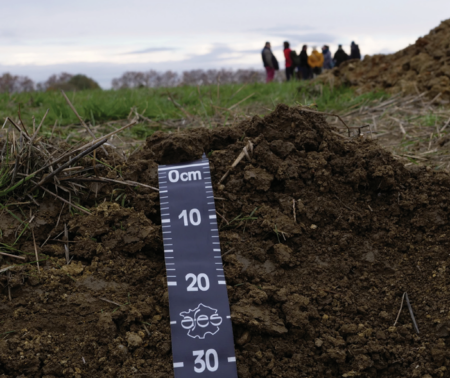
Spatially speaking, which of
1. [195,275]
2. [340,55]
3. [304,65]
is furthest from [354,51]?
[195,275]

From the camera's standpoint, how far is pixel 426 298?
7.16ft

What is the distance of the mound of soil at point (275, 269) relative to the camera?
1.95 metres

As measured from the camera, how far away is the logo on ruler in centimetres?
200

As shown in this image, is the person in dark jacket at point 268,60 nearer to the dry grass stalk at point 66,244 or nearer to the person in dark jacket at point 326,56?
the person in dark jacket at point 326,56

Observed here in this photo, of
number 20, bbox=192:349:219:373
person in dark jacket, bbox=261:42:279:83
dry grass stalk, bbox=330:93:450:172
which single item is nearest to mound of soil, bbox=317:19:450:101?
dry grass stalk, bbox=330:93:450:172

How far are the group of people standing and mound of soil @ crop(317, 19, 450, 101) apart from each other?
5.11 m

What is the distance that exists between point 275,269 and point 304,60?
11.6 meters

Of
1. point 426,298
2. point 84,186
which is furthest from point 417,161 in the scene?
point 84,186

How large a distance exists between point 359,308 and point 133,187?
1.40m

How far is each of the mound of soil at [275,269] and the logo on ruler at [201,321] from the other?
0.30 feet

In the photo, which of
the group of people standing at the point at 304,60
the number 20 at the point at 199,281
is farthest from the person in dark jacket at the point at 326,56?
the number 20 at the point at 199,281

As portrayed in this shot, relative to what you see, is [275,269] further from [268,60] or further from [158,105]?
[268,60]

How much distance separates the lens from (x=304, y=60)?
1277 centimetres

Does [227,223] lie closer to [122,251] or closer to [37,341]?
[122,251]
